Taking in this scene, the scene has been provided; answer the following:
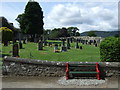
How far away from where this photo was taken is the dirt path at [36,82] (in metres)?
7.43

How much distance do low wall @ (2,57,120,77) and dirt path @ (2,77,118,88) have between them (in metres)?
0.36

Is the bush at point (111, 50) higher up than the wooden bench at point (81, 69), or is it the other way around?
the bush at point (111, 50)

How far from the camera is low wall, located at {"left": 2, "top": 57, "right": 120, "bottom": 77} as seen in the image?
870 centimetres

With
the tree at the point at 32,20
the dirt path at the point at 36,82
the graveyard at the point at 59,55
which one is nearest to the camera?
the dirt path at the point at 36,82

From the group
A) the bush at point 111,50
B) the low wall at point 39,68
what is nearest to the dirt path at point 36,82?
the low wall at point 39,68

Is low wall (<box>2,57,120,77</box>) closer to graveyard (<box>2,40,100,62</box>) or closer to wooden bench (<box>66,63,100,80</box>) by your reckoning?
wooden bench (<box>66,63,100,80</box>)

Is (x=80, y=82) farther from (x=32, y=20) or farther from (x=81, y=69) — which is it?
(x=32, y=20)

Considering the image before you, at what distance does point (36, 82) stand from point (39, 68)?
1.10 meters

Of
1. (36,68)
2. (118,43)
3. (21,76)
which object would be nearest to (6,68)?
(21,76)

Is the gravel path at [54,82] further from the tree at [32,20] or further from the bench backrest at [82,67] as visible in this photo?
the tree at [32,20]

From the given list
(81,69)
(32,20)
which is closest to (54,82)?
(81,69)

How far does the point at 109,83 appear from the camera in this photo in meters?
7.88

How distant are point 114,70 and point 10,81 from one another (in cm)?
570

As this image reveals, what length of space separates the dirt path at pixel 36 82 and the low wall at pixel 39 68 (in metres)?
0.36
